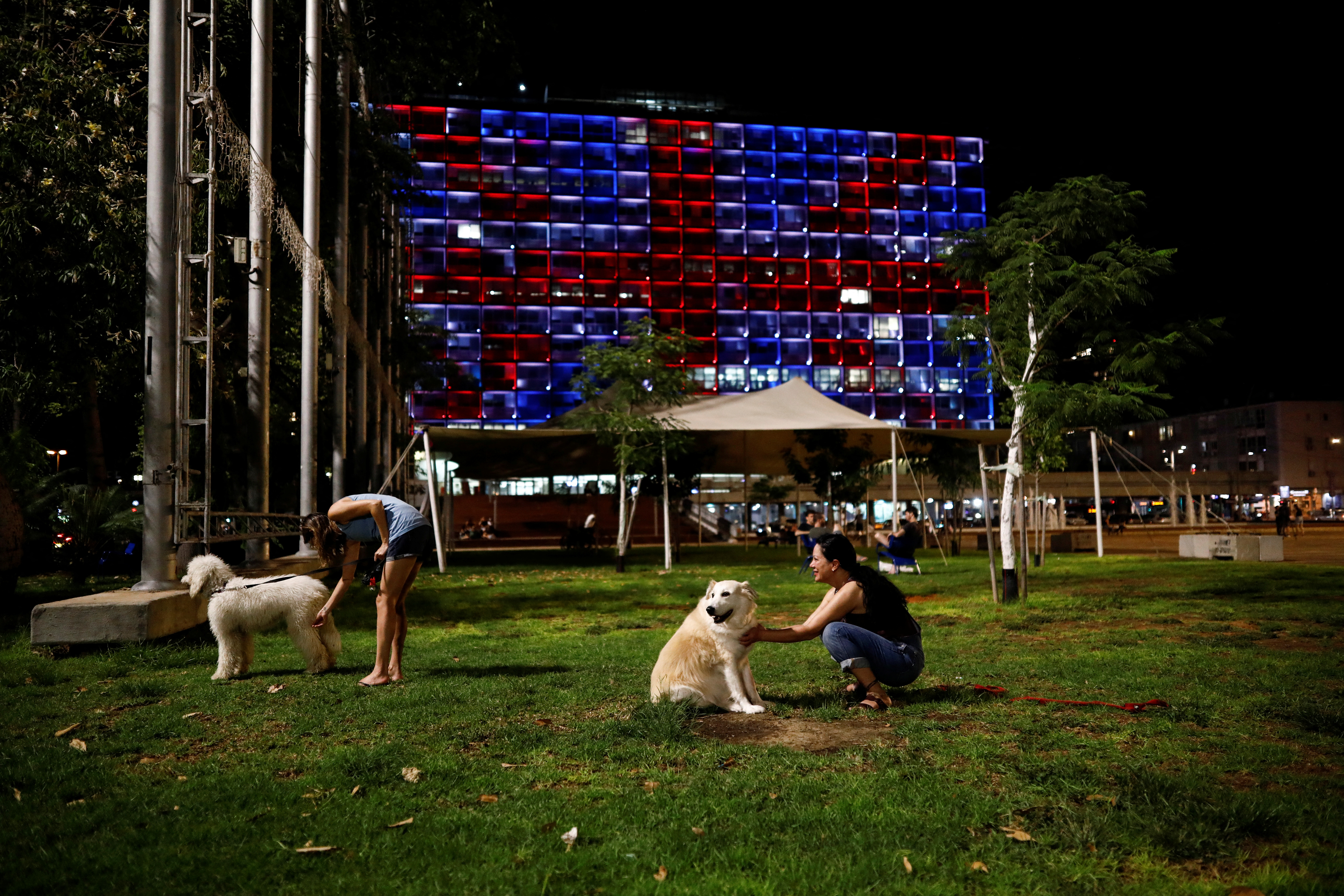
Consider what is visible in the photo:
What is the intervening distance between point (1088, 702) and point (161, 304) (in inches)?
349

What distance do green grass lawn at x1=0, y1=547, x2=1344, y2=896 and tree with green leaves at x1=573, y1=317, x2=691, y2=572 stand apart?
36.1 feet

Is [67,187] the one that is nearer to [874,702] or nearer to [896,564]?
[874,702]

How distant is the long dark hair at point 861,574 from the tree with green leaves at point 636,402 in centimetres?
1274

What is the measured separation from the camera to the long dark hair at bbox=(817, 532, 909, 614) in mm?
5660

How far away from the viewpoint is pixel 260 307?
12.7 metres

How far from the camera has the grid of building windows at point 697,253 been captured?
255 feet

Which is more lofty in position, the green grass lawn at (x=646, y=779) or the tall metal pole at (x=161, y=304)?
the tall metal pole at (x=161, y=304)

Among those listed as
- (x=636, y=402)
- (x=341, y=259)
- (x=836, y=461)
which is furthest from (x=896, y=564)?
(x=341, y=259)

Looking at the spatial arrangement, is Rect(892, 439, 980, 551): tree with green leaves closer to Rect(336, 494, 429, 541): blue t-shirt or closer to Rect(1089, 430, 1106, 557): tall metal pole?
Rect(1089, 430, 1106, 557): tall metal pole

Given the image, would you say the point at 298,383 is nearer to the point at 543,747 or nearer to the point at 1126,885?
the point at 543,747

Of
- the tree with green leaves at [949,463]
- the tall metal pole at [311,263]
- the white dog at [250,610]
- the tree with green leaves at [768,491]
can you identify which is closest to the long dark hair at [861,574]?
the white dog at [250,610]

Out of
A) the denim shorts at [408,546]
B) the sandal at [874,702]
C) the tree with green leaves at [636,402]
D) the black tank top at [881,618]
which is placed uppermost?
the tree with green leaves at [636,402]

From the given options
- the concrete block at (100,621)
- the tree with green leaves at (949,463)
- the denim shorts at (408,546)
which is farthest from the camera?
the tree with green leaves at (949,463)

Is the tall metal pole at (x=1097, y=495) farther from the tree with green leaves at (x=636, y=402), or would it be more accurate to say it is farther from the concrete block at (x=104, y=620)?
the concrete block at (x=104, y=620)
